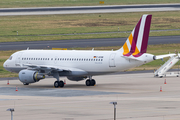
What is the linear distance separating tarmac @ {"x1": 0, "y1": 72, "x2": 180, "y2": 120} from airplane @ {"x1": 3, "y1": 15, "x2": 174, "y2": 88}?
169cm

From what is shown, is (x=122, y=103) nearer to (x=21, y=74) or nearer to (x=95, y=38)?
(x=21, y=74)

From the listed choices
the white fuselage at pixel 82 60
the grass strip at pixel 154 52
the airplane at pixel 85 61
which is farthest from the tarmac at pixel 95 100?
the grass strip at pixel 154 52

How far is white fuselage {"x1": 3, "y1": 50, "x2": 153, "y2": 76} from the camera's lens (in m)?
44.4

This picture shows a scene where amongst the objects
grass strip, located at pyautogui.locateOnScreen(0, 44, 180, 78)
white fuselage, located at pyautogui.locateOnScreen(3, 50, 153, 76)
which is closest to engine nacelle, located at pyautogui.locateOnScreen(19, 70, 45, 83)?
white fuselage, located at pyautogui.locateOnScreen(3, 50, 153, 76)

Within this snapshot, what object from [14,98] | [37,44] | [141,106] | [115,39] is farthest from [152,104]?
[115,39]

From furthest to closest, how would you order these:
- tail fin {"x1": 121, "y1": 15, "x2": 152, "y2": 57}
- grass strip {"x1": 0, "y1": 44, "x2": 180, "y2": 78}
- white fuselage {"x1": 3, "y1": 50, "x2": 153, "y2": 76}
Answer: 1. grass strip {"x1": 0, "y1": 44, "x2": 180, "y2": 78}
2. tail fin {"x1": 121, "y1": 15, "x2": 152, "y2": 57}
3. white fuselage {"x1": 3, "y1": 50, "x2": 153, "y2": 76}

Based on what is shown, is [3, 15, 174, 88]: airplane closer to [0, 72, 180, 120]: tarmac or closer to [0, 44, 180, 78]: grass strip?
[0, 72, 180, 120]: tarmac

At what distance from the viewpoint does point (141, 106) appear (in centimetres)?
3192

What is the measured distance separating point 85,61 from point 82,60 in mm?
425

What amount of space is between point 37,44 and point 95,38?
16.3 metres

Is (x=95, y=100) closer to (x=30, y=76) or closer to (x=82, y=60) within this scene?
(x=82, y=60)

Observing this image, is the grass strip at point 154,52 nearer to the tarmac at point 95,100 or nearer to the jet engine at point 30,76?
the tarmac at point 95,100

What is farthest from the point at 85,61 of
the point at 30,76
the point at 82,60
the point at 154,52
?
the point at 154,52

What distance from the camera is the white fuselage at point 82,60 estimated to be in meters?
44.4
